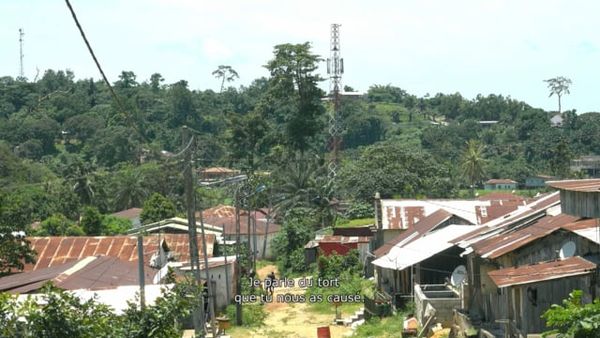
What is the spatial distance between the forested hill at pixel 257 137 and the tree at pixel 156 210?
412cm

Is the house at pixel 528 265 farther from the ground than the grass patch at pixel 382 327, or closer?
farther from the ground

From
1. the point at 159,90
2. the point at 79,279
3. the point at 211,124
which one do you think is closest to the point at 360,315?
the point at 79,279

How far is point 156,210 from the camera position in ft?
199

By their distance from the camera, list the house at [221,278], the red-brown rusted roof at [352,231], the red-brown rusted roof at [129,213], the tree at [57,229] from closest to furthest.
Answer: the house at [221,278] → the red-brown rusted roof at [352,231] → the tree at [57,229] → the red-brown rusted roof at [129,213]

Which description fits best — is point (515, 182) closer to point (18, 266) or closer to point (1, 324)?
point (18, 266)

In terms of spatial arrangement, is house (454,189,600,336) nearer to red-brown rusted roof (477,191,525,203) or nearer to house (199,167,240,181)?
red-brown rusted roof (477,191,525,203)

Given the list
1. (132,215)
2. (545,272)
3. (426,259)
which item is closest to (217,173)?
(132,215)

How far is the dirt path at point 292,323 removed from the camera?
98.2 feet

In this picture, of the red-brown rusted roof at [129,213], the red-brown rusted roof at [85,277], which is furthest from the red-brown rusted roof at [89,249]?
the red-brown rusted roof at [129,213]

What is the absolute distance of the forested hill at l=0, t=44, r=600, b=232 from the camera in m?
64.2

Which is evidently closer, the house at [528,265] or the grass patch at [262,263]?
the house at [528,265]

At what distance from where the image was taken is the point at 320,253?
46156mm

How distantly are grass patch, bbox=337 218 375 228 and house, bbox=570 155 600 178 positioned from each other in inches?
1828

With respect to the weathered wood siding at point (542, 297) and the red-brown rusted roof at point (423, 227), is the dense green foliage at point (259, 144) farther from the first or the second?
the weathered wood siding at point (542, 297)
